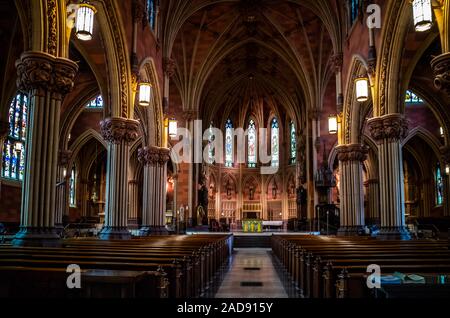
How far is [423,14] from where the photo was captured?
1140 centimetres

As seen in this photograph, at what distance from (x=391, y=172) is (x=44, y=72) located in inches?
514

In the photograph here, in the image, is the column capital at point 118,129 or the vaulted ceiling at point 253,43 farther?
the vaulted ceiling at point 253,43

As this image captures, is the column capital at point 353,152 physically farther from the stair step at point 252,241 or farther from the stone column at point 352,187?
the stair step at point 252,241

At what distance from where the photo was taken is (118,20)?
1739cm


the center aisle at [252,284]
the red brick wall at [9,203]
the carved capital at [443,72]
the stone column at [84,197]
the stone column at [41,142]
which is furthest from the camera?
the stone column at [84,197]

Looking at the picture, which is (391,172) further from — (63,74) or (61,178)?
(61,178)

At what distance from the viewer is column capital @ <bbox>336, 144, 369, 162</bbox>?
923 inches

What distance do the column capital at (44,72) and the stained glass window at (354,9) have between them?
601 inches

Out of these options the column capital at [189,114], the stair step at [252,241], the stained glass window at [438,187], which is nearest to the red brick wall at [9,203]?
the column capital at [189,114]

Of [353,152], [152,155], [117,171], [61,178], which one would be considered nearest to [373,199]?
[353,152]

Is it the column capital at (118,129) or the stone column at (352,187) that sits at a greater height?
the column capital at (118,129)

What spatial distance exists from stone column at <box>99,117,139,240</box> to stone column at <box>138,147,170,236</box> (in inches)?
232

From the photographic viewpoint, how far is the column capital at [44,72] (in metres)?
11.2
